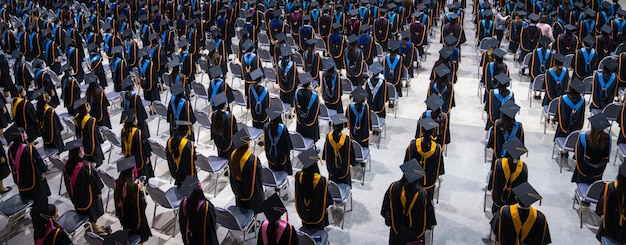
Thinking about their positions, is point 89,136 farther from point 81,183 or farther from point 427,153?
point 427,153

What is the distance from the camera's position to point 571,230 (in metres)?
6.37

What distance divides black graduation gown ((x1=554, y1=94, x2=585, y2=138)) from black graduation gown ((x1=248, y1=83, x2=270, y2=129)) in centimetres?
415

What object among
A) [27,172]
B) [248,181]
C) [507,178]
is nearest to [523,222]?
[507,178]

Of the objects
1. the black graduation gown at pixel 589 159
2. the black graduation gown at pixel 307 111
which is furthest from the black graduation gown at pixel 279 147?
the black graduation gown at pixel 589 159

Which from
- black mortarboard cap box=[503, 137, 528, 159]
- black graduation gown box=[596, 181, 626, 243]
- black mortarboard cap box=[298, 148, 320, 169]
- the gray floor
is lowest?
the gray floor

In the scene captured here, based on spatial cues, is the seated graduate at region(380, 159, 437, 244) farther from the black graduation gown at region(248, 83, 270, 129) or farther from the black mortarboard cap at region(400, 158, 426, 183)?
the black graduation gown at region(248, 83, 270, 129)

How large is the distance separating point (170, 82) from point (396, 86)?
3.91 m

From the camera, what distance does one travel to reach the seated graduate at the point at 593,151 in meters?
6.40

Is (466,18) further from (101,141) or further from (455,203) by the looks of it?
(101,141)

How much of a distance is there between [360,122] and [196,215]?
298 centimetres

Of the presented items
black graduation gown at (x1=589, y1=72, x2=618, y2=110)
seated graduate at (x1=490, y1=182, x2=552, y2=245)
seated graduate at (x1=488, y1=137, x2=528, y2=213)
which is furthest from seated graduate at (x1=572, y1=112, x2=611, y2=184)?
black graduation gown at (x1=589, y1=72, x2=618, y2=110)

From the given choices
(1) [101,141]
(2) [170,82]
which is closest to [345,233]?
(1) [101,141]

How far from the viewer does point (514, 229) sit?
5168 millimetres

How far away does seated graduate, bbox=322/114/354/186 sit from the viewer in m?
6.52
